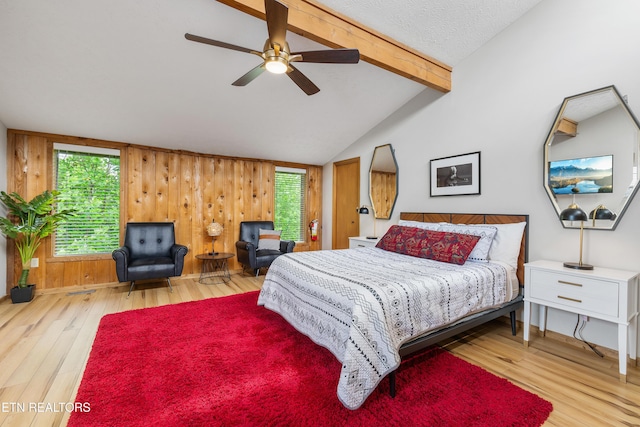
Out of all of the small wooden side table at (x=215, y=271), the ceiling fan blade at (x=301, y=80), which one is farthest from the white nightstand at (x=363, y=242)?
the ceiling fan blade at (x=301, y=80)

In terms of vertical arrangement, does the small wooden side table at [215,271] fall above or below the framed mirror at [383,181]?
below

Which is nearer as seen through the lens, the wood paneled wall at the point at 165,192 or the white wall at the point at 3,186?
the white wall at the point at 3,186

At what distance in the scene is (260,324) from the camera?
280 centimetres

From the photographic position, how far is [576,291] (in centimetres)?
217

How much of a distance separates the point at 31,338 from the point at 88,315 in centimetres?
57

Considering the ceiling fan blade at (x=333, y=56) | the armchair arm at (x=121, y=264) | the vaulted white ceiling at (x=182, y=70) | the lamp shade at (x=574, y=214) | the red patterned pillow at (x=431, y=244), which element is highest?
the vaulted white ceiling at (x=182, y=70)

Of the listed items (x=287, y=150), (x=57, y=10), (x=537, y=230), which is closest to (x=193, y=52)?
(x=57, y=10)

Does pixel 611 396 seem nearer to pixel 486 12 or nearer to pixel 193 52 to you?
pixel 486 12

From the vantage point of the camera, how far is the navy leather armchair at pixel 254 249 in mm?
4520

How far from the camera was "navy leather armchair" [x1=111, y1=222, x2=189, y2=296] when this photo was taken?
11.9 feet

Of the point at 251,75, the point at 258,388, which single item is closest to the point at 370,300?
the point at 258,388

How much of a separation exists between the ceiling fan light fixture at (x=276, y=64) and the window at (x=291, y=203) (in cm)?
368

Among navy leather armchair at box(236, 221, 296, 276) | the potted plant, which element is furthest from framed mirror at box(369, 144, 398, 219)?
the potted plant

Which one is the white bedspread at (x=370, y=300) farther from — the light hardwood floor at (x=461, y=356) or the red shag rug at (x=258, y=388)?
the light hardwood floor at (x=461, y=356)
